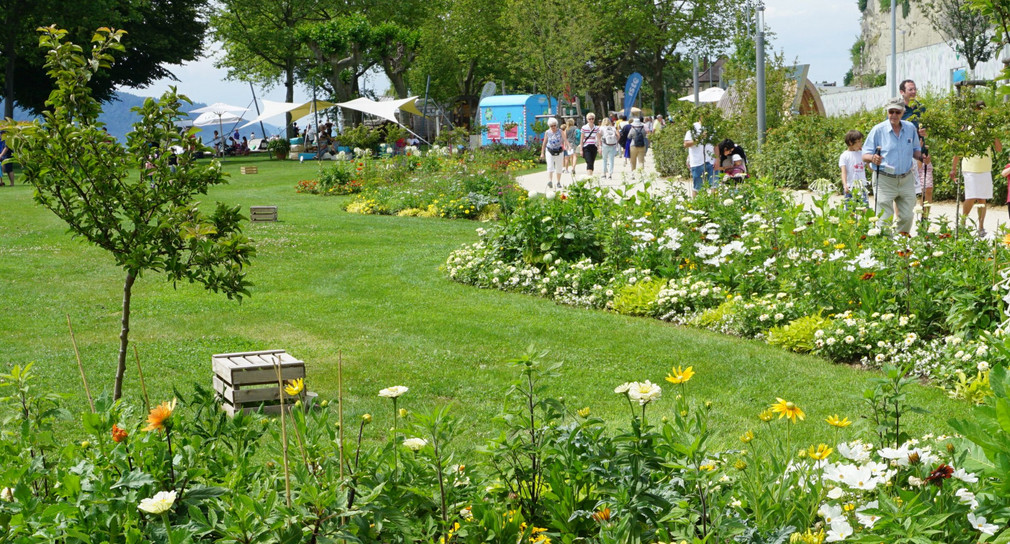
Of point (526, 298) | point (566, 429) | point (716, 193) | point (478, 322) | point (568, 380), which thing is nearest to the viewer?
point (566, 429)

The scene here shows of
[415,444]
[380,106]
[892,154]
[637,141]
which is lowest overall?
[415,444]

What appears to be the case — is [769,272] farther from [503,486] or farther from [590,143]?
[590,143]

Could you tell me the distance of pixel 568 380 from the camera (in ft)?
20.4

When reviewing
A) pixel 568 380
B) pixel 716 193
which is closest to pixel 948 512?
pixel 568 380

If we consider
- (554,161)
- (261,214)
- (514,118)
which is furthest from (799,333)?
(514,118)

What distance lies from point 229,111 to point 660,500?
47722 millimetres

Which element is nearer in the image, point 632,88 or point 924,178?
point 924,178

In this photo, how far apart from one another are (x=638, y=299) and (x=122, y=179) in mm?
5400

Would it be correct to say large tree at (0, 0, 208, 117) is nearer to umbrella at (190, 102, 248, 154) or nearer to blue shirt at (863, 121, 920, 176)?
umbrella at (190, 102, 248, 154)

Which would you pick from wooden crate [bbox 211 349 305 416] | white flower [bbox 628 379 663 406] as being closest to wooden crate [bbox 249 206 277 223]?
wooden crate [bbox 211 349 305 416]

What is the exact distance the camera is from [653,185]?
20875mm

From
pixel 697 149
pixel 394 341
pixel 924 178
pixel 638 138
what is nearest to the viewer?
pixel 394 341

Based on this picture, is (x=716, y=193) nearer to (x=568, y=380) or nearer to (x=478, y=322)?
(x=478, y=322)

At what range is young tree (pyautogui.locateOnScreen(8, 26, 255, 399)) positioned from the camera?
3787mm
